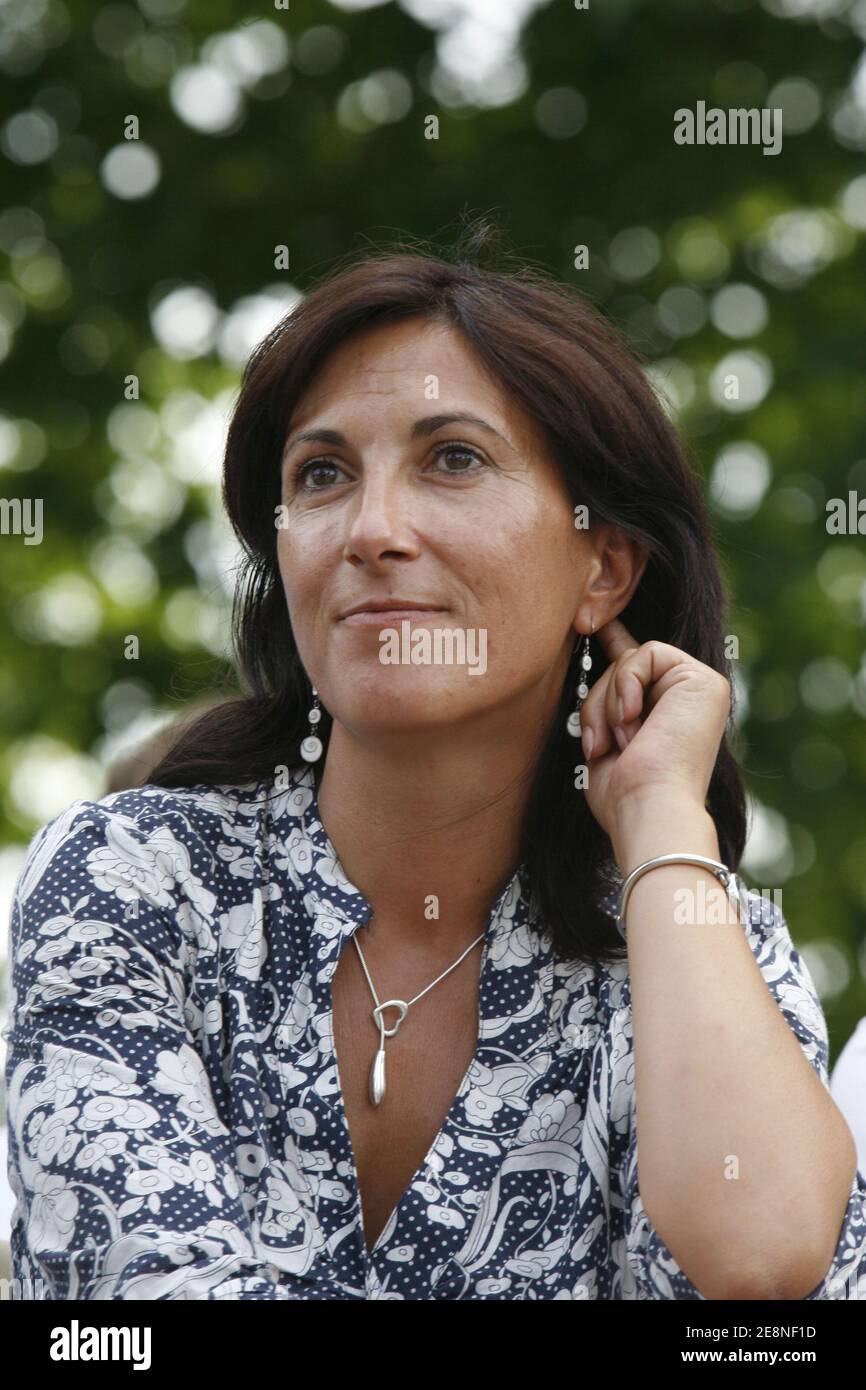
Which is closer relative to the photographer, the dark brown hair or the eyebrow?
the eyebrow

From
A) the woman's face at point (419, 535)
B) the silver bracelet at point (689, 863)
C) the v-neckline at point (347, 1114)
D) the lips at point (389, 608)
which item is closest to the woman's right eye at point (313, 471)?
the woman's face at point (419, 535)

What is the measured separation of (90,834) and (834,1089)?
5.06ft

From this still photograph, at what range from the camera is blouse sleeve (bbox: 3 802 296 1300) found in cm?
227

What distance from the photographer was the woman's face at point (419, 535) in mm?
2689

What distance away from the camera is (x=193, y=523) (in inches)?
242

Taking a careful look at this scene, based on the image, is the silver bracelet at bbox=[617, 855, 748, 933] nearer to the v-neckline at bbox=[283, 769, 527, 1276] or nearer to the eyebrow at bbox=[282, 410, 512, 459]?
the v-neckline at bbox=[283, 769, 527, 1276]

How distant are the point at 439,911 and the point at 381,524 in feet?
2.01

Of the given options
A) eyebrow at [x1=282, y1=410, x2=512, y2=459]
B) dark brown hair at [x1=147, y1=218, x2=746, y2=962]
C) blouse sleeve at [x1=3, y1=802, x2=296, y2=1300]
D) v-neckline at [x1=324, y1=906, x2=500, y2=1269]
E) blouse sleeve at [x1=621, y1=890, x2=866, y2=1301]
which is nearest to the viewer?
blouse sleeve at [x1=3, y1=802, x2=296, y2=1300]

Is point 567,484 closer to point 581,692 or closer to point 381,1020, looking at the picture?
point 581,692

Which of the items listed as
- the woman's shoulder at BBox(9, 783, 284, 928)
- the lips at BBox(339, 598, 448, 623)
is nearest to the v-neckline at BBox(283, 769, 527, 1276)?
the woman's shoulder at BBox(9, 783, 284, 928)

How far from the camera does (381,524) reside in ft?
8.78

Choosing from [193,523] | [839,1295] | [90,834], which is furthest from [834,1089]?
[193,523]

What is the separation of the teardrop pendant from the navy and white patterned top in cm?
8

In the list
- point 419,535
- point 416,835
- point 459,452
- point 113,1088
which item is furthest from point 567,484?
point 113,1088
